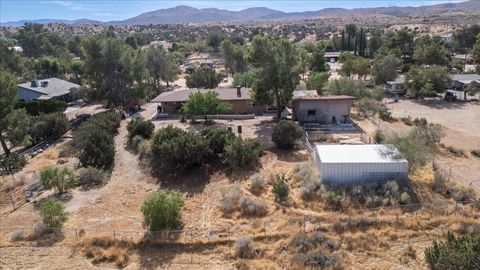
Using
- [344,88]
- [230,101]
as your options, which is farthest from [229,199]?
[344,88]

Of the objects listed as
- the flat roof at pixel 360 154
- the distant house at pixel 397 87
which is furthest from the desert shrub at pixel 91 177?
the distant house at pixel 397 87

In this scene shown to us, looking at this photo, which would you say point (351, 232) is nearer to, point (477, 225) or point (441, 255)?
point (441, 255)

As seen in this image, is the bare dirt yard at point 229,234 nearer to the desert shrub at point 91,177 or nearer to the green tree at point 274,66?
the desert shrub at point 91,177

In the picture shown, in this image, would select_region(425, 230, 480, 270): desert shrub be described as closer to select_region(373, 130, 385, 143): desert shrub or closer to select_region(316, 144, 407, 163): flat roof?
select_region(316, 144, 407, 163): flat roof

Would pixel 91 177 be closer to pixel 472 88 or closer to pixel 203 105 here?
pixel 203 105

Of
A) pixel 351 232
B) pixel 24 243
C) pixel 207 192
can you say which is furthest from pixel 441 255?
pixel 24 243

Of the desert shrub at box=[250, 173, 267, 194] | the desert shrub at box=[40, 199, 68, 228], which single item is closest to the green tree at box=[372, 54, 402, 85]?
the desert shrub at box=[250, 173, 267, 194]
